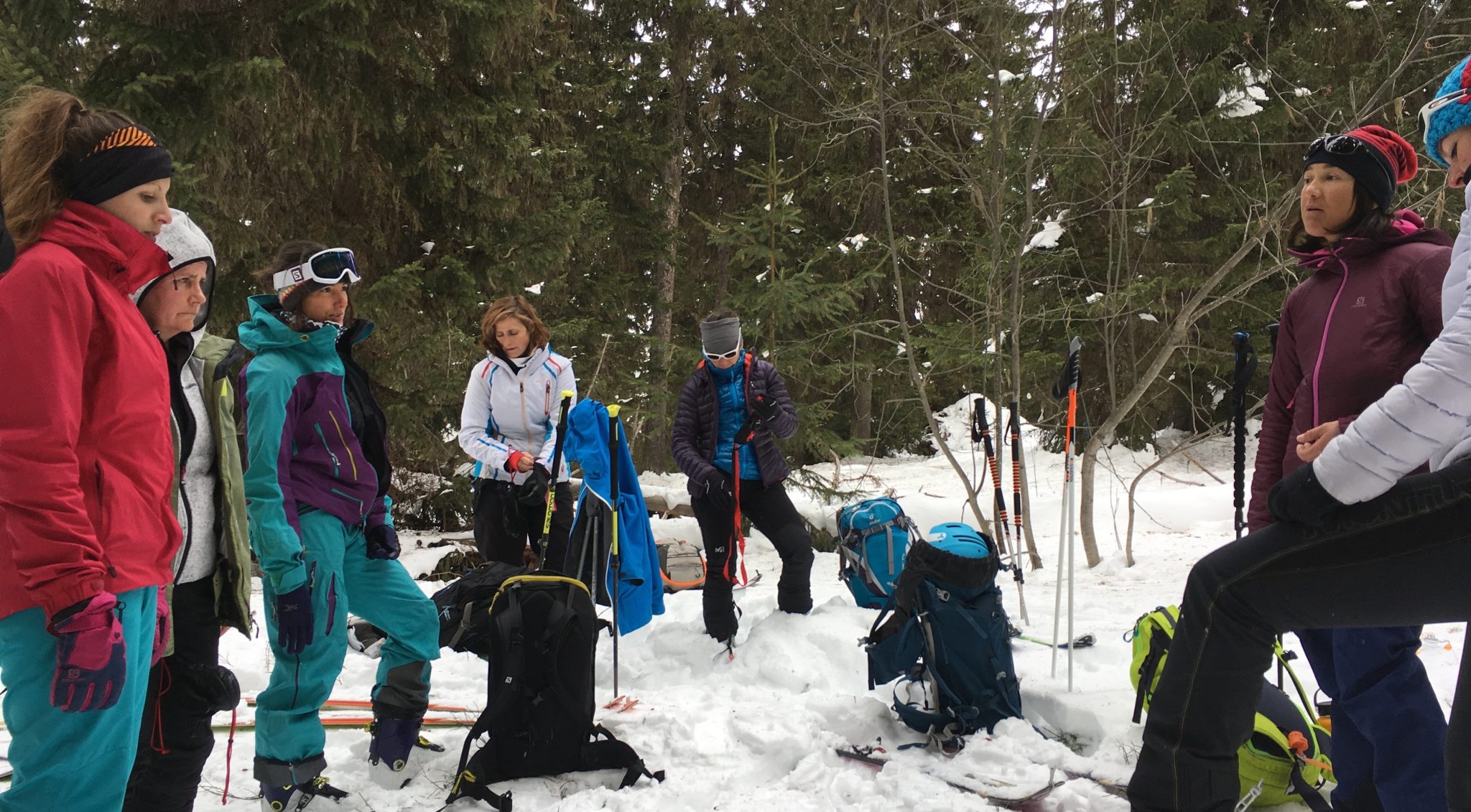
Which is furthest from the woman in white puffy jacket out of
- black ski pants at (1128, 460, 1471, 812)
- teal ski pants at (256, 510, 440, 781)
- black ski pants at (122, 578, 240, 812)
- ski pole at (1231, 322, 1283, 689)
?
black ski pants at (1128, 460, 1471, 812)

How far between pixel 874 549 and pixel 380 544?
323cm

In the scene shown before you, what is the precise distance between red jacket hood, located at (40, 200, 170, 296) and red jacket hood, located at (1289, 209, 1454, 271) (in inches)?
134

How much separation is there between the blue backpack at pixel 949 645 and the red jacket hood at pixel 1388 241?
5.83 ft

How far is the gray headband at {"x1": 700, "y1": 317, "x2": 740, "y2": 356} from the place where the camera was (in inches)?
210

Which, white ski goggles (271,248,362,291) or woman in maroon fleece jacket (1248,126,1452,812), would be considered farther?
white ski goggles (271,248,362,291)

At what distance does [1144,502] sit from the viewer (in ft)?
33.0

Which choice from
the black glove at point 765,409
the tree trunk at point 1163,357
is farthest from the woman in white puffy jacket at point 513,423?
the tree trunk at point 1163,357

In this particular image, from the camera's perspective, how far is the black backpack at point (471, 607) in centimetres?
388

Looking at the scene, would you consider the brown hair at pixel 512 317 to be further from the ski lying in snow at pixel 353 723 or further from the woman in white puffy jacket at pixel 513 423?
the ski lying in snow at pixel 353 723

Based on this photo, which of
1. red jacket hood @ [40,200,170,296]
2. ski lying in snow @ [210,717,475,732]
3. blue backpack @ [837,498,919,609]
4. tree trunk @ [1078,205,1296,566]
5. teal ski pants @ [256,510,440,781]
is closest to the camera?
red jacket hood @ [40,200,170,296]

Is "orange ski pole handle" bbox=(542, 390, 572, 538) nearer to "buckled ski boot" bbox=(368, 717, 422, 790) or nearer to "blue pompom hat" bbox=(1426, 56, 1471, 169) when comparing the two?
"buckled ski boot" bbox=(368, 717, 422, 790)

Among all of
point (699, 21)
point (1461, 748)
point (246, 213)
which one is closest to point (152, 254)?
point (1461, 748)

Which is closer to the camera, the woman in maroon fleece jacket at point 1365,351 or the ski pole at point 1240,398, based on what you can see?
the woman in maroon fleece jacket at point 1365,351

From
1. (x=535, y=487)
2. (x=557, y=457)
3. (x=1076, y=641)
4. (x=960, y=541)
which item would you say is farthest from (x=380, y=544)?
(x=1076, y=641)
